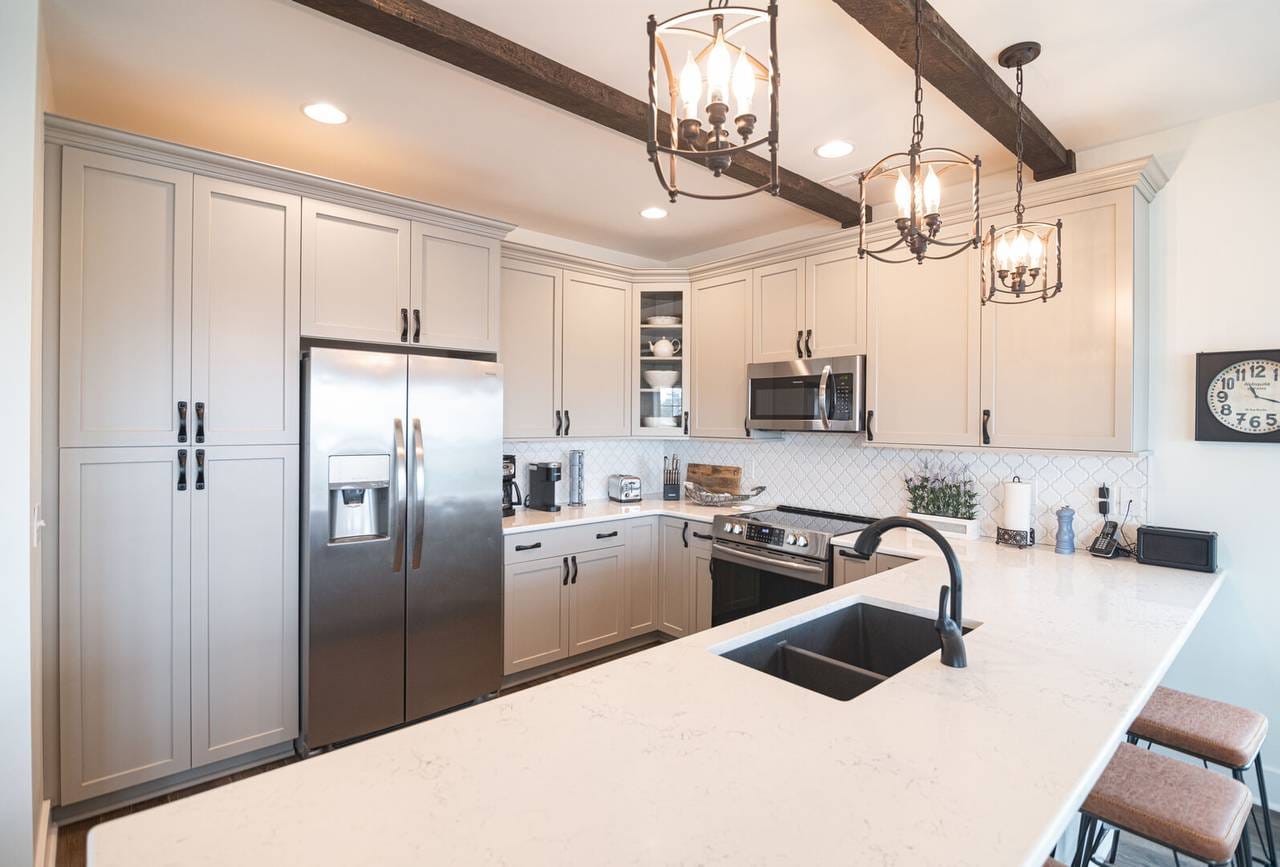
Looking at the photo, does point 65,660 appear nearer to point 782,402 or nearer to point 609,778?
point 609,778

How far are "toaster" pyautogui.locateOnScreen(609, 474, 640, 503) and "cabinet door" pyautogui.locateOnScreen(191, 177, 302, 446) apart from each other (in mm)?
2075

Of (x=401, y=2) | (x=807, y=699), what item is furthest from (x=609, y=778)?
(x=401, y=2)

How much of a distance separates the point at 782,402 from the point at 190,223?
281cm

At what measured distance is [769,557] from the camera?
327 centimetres

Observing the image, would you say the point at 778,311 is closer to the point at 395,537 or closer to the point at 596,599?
the point at 596,599

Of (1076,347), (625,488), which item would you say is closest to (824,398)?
(1076,347)

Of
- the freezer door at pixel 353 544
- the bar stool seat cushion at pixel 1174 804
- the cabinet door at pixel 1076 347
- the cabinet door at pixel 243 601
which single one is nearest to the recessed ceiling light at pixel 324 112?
the freezer door at pixel 353 544

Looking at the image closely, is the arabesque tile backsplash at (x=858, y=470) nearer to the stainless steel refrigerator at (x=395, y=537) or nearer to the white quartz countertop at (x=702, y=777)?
the stainless steel refrigerator at (x=395, y=537)

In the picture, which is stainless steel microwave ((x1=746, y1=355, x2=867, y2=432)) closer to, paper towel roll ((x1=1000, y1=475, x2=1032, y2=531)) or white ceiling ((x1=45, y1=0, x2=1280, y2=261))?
paper towel roll ((x1=1000, y1=475, x2=1032, y2=531))

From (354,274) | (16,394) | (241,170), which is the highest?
(241,170)

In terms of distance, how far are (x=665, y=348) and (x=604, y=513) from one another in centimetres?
119

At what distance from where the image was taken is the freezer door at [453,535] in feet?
9.26

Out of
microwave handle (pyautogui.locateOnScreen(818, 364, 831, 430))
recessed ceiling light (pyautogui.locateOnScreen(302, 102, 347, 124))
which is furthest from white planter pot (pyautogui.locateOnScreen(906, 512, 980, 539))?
recessed ceiling light (pyautogui.locateOnScreen(302, 102, 347, 124))

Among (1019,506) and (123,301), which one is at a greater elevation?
(123,301)
